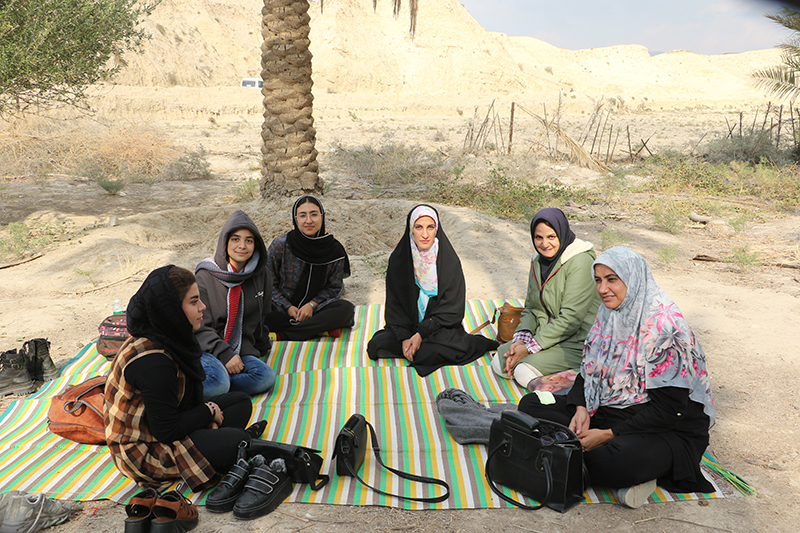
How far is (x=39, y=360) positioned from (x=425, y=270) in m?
2.54

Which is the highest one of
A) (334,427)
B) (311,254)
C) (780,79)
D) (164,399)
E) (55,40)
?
(780,79)

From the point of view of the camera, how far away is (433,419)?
3045mm

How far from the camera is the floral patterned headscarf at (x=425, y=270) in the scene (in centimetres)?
376

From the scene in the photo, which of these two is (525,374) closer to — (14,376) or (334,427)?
(334,427)

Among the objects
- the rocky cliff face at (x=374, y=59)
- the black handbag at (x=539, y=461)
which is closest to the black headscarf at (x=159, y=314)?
the black handbag at (x=539, y=461)

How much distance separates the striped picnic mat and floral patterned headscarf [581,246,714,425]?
1.49 ft

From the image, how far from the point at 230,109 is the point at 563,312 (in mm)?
22947

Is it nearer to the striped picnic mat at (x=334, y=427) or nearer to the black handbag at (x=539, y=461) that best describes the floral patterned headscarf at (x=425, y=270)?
the striped picnic mat at (x=334, y=427)

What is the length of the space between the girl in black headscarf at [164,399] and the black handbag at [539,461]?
1155 mm

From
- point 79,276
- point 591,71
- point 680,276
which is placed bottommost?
point 79,276

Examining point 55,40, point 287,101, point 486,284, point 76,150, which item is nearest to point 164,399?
point 486,284

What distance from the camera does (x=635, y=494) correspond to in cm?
226

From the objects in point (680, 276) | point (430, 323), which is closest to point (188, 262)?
point (430, 323)

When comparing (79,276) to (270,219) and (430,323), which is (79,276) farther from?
(430,323)
